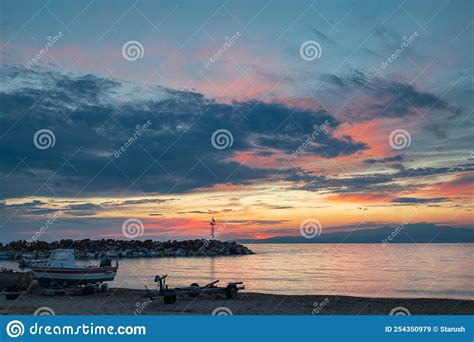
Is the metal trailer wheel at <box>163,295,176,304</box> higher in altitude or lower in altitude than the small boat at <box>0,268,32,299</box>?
lower

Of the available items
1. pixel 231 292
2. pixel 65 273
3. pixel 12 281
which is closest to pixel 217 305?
pixel 231 292

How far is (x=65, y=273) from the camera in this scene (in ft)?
114

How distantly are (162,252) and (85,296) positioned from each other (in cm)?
10380

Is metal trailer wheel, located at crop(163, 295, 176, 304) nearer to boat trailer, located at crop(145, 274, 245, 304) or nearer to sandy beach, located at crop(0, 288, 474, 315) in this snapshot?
boat trailer, located at crop(145, 274, 245, 304)

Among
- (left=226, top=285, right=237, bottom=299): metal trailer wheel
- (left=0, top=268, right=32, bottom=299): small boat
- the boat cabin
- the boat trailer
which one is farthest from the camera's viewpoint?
the boat cabin

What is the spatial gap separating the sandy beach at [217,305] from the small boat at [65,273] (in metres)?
2.16

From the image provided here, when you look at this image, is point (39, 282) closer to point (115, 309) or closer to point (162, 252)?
point (115, 309)

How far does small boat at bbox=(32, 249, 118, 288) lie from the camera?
1358 inches

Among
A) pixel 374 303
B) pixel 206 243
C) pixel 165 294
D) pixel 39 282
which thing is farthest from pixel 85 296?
pixel 206 243

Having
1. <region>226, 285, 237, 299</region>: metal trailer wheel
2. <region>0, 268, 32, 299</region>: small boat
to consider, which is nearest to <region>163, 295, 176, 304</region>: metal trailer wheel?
<region>226, 285, 237, 299</region>: metal trailer wheel

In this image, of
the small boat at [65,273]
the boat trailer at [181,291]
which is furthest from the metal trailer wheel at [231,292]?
the small boat at [65,273]

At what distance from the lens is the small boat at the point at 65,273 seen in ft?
113

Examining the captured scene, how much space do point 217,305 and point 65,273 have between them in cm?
1320

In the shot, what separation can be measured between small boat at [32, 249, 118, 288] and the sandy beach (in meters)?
2.16
